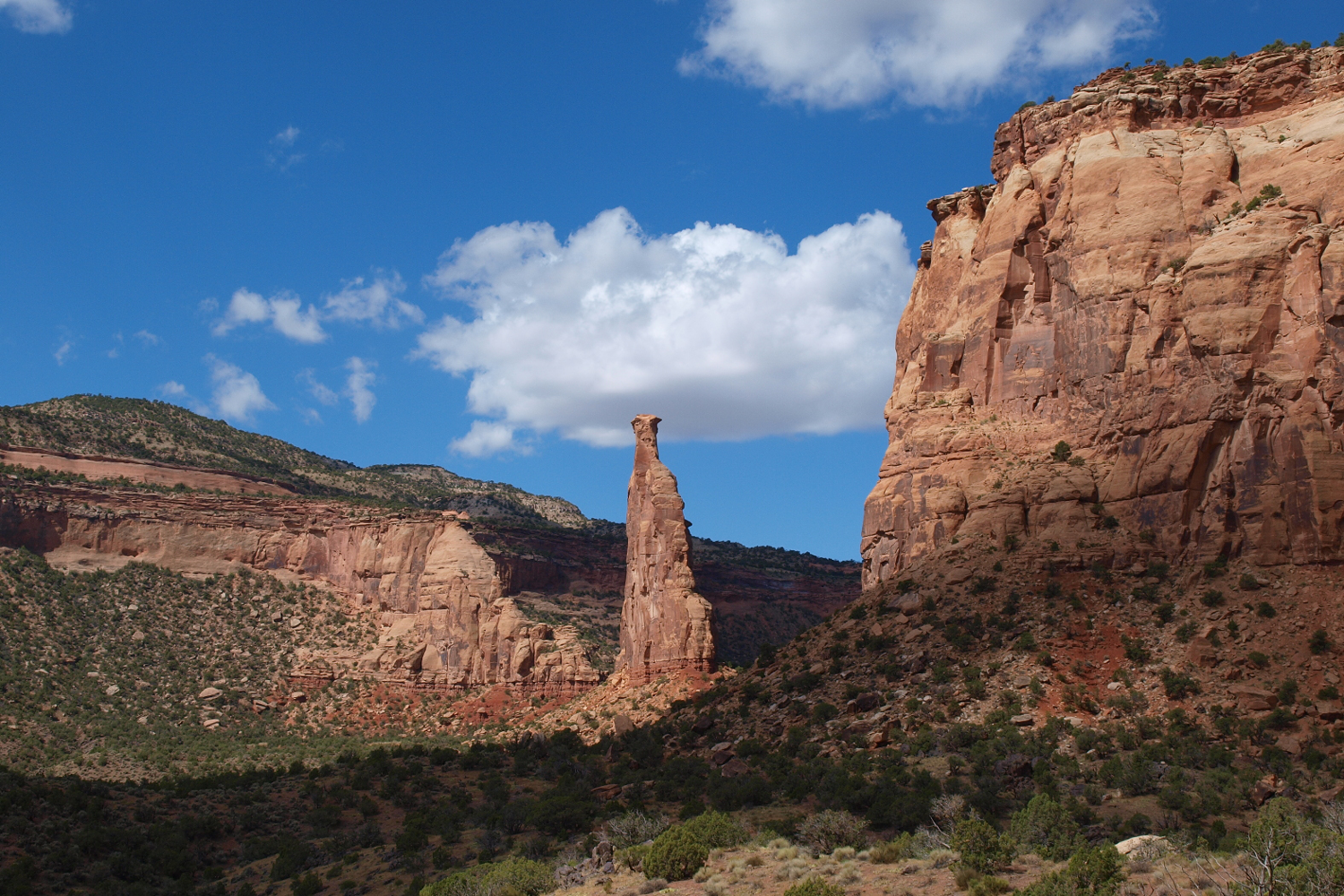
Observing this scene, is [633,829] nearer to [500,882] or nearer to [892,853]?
[500,882]

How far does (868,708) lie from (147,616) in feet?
194

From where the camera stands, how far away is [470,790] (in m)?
44.2

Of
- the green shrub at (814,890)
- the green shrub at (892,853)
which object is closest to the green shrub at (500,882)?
the green shrub at (892,853)

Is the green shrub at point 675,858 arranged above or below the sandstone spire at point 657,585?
below

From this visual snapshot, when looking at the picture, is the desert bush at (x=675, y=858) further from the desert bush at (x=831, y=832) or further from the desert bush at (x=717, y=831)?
the desert bush at (x=831, y=832)

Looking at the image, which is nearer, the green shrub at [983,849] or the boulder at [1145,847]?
the boulder at [1145,847]

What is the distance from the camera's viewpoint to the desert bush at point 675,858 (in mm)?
27297

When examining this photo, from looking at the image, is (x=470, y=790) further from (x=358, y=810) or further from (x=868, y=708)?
(x=868, y=708)

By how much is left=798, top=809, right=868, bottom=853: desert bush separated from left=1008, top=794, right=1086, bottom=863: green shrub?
382cm

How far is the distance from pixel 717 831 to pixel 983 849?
8147mm

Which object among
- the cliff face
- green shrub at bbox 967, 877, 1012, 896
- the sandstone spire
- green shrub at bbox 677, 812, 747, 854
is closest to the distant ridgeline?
the sandstone spire

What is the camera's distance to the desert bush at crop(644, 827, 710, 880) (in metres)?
27.3

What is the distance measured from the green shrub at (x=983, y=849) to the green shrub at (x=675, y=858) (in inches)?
253

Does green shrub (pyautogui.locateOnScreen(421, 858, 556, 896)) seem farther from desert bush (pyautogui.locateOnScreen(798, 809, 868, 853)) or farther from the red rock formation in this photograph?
the red rock formation
